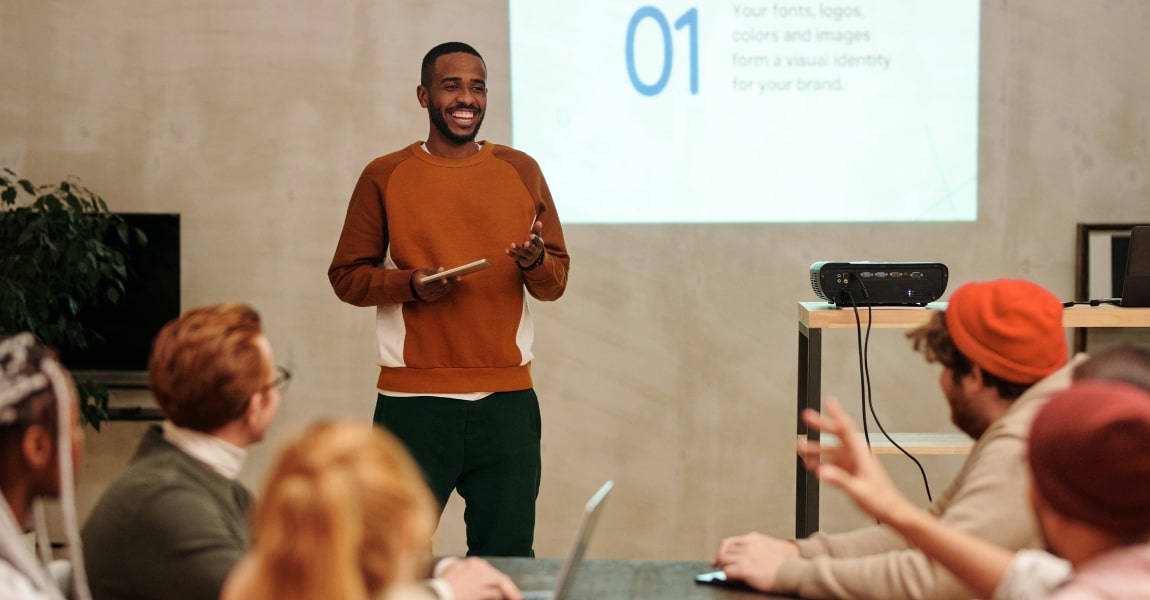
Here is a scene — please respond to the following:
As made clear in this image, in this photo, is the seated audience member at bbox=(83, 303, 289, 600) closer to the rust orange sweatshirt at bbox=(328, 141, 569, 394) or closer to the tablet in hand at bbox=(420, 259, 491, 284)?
the tablet in hand at bbox=(420, 259, 491, 284)

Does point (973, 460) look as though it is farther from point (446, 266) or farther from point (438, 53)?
point (438, 53)

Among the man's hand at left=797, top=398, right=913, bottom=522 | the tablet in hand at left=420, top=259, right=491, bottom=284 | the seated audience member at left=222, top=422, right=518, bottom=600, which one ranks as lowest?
the man's hand at left=797, top=398, right=913, bottom=522

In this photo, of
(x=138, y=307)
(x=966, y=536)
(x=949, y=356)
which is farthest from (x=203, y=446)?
(x=138, y=307)

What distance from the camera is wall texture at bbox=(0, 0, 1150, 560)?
13.2 feet

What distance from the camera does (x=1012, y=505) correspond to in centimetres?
167

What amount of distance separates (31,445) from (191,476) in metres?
0.30

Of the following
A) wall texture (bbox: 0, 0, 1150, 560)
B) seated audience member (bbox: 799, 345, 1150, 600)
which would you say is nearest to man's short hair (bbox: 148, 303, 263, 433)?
seated audience member (bbox: 799, 345, 1150, 600)

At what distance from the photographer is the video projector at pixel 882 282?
2730mm

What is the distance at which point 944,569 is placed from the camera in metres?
1.66

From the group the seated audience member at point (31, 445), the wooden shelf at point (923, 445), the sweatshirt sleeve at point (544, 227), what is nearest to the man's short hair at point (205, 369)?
the seated audience member at point (31, 445)

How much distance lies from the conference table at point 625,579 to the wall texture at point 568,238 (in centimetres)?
221

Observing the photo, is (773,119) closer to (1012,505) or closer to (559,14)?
(559,14)

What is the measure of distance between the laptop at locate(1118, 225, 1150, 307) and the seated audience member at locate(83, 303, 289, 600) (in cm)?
213

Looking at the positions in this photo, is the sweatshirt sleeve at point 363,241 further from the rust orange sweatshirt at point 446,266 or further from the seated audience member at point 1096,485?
the seated audience member at point 1096,485
